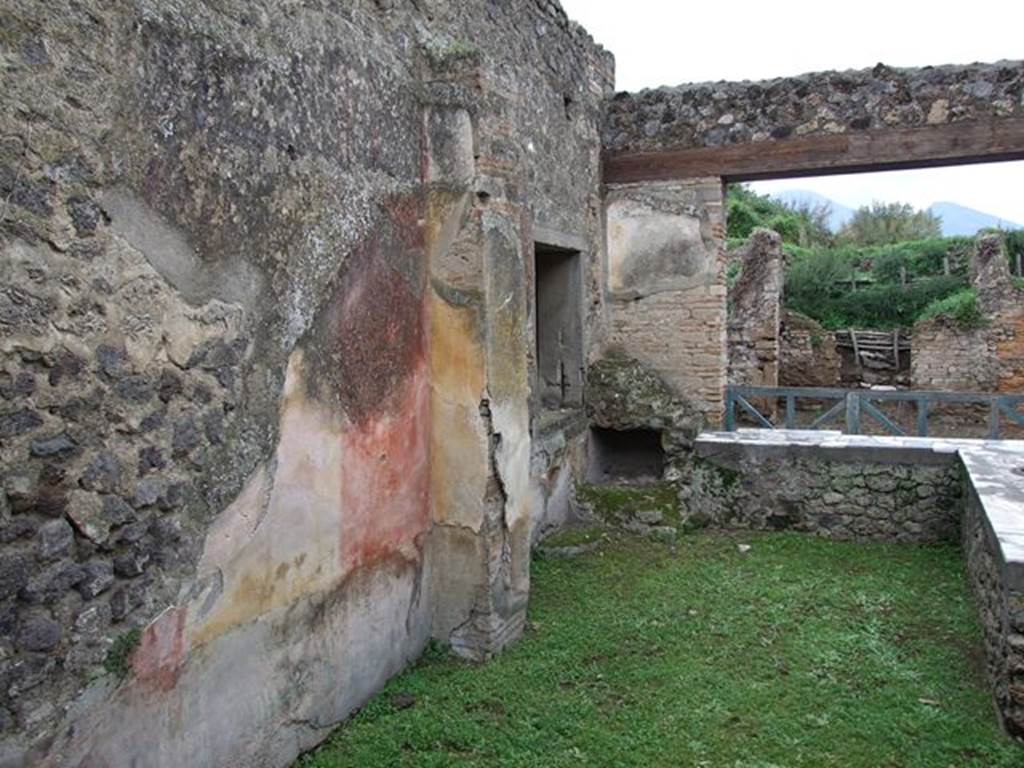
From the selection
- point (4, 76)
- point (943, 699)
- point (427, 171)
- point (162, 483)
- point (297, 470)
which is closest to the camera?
point (4, 76)

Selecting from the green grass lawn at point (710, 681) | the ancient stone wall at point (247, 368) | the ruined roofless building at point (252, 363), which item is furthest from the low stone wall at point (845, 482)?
the ancient stone wall at point (247, 368)

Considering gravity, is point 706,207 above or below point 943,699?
above

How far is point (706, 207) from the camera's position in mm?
6949

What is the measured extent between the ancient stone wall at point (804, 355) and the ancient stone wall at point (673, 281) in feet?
32.2

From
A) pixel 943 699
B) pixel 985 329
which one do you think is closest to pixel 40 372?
pixel 943 699

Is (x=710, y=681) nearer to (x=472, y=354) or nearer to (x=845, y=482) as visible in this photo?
(x=472, y=354)

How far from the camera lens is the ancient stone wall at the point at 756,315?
1377cm

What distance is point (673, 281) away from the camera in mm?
7141

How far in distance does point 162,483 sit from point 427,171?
6.82 feet

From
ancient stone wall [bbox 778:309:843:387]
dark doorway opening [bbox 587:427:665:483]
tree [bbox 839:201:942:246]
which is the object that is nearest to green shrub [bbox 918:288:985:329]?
ancient stone wall [bbox 778:309:843:387]

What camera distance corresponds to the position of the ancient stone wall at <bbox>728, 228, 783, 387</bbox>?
13.8 m

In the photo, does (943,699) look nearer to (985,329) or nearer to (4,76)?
(4,76)

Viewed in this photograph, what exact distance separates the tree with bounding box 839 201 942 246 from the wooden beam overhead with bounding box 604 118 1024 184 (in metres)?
20.4

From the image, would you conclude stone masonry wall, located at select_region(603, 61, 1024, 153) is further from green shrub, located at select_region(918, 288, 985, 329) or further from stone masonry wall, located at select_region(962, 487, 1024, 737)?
green shrub, located at select_region(918, 288, 985, 329)
